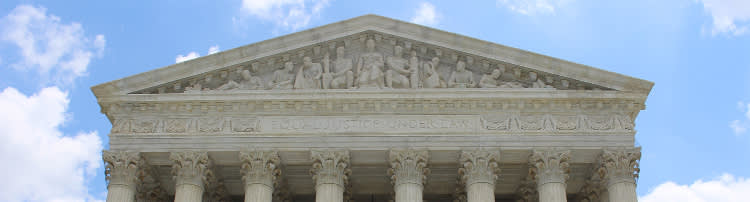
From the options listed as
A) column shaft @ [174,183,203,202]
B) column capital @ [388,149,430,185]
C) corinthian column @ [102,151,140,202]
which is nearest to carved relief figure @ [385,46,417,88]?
column capital @ [388,149,430,185]

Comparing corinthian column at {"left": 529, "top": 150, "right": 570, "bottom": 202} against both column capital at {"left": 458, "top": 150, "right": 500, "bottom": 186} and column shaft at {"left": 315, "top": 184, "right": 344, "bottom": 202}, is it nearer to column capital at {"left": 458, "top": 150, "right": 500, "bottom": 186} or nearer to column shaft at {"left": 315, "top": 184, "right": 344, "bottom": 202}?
column capital at {"left": 458, "top": 150, "right": 500, "bottom": 186}

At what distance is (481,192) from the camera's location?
1195 inches

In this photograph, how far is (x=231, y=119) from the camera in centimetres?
3212

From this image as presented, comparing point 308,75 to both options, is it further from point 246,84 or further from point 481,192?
point 481,192

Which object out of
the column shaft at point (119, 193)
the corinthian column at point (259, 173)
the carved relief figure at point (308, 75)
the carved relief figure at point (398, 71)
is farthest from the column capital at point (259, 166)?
the carved relief figure at point (398, 71)

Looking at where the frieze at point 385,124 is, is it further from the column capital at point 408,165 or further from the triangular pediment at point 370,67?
the triangular pediment at point 370,67

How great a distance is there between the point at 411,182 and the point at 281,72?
6.00 m

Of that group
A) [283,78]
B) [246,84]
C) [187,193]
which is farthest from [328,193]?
[246,84]

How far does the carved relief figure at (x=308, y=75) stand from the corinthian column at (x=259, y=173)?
8.88 feet

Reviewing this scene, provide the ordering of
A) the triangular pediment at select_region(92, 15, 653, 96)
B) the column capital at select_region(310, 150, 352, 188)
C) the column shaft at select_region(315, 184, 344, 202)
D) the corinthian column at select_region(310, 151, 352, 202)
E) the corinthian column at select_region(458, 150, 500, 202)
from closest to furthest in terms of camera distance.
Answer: the corinthian column at select_region(458, 150, 500, 202) < the column shaft at select_region(315, 184, 344, 202) < the corinthian column at select_region(310, 151, 352, 202) < the column capital at select_region(310, 150, 352, 188) < the triangular pediment at select_region(92, 15, 653, 96)

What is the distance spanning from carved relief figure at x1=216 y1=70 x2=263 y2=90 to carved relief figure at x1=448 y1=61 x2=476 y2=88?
20.8 feet

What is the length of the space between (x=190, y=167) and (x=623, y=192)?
44.0 ft

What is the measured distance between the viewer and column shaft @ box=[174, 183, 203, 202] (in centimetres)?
3064

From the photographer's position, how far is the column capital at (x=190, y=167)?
3100cm
